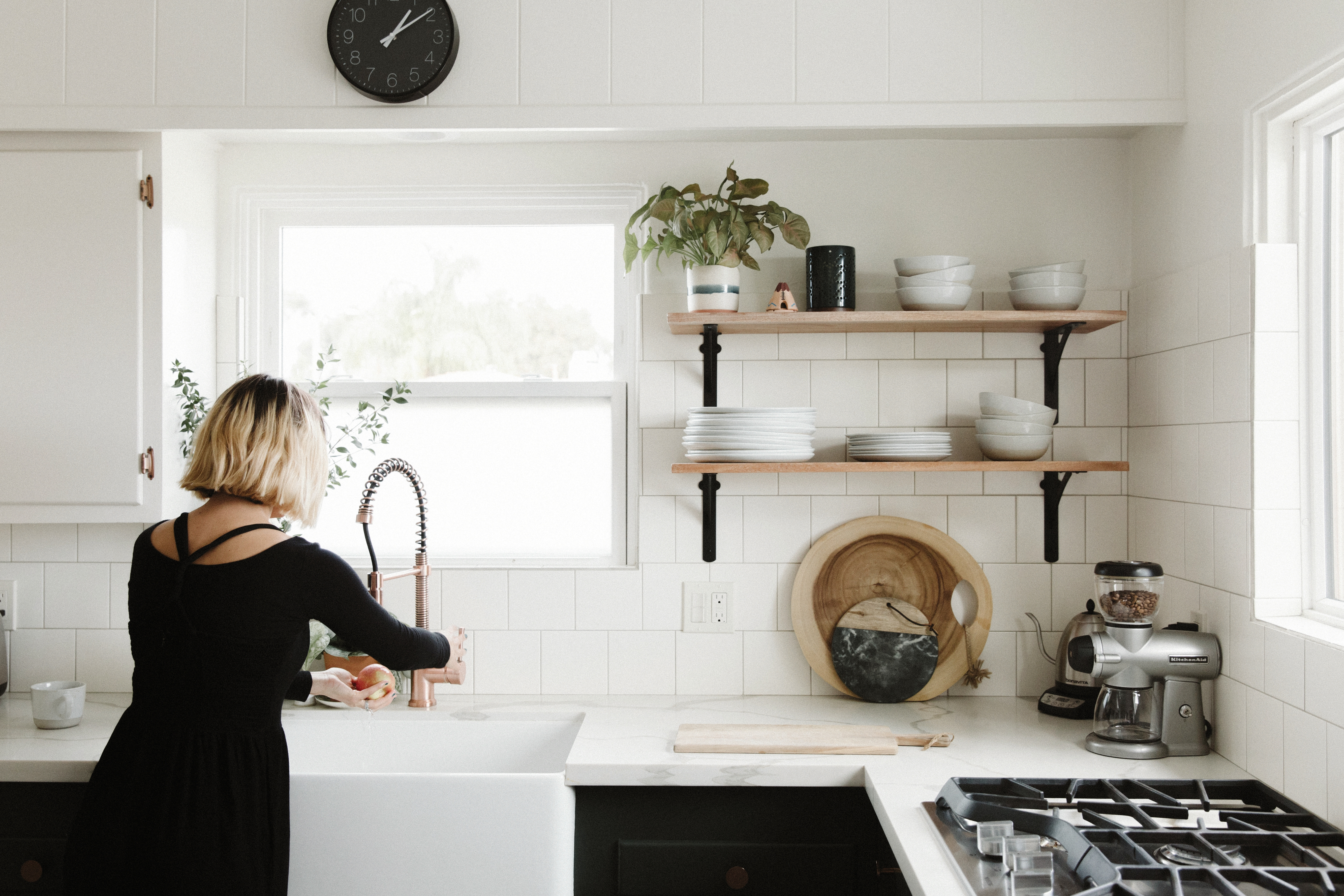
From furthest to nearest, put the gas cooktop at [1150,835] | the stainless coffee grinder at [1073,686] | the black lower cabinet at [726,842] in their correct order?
the stainless coffee grinder at [1073,686] → the black lower cabinet at [726,842] → the gas cooktop at [1150,835]

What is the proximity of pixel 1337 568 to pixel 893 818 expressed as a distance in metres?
0.88

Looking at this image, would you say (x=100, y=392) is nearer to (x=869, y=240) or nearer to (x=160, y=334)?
(x=160, y=334)

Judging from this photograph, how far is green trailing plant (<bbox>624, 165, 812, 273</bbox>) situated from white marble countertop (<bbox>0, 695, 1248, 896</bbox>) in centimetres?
98

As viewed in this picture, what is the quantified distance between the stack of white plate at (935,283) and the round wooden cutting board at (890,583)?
0.50 meters

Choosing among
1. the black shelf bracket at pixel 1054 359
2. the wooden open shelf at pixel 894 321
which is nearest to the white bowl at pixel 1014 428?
the black shelf bracket at pixel 1054 359

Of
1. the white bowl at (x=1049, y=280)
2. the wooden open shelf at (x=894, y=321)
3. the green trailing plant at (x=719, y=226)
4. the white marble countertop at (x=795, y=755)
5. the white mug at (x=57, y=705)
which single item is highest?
the green trailing plant at (x=719, y=226)

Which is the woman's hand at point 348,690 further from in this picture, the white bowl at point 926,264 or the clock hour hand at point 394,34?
the white bowl at point 926,264

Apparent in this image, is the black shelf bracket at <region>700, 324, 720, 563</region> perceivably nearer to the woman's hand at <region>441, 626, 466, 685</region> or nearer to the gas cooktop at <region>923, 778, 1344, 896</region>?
the woman's hand at <region>441, 626, 466, 685</region>

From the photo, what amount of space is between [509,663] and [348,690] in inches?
17.0

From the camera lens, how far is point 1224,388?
5.86 ft

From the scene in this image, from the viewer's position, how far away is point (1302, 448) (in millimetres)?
1682

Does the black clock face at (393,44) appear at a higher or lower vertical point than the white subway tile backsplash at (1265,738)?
higher

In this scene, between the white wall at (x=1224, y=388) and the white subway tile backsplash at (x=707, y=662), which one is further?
the white subway tile backsplash at (x=707, y=662)

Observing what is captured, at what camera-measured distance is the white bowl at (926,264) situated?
203 cm
